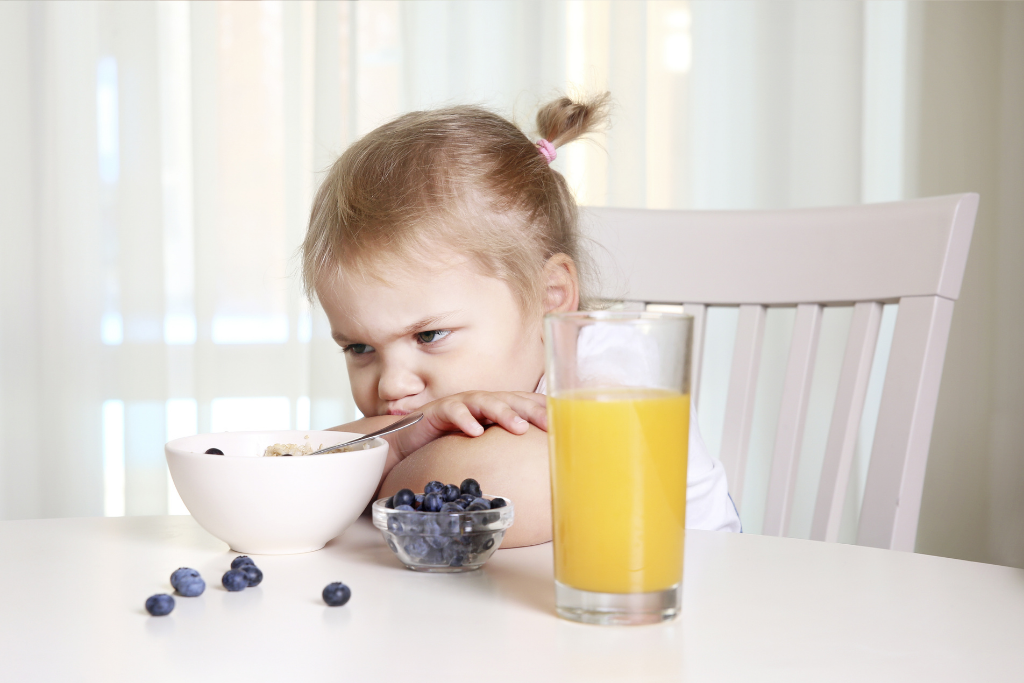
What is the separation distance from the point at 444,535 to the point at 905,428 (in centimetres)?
65

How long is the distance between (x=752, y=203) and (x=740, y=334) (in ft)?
3.46

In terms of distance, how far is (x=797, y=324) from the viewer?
1.14m

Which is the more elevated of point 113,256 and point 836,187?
point 836,187

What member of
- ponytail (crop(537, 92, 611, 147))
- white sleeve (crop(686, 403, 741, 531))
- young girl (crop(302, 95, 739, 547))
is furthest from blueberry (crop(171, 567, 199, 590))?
ponytail (crop(537, 92, 611, 147))

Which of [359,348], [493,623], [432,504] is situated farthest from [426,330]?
[493,623]

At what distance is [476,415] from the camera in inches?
30.8

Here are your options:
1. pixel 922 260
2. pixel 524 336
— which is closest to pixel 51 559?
pixel 524 336

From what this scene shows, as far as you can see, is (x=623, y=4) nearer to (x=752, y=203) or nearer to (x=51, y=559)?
(x=752, y=203)

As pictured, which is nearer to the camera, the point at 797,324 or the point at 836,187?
the point at 797,324

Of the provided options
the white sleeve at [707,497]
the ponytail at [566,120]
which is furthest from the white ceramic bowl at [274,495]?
the ponytail at [566,120]

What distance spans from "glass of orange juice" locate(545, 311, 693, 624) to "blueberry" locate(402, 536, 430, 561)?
14cm

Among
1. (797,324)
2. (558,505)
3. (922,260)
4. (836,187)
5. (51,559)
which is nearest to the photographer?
(558,505)

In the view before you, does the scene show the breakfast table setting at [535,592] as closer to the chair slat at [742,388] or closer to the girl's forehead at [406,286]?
the girl's forehead at [406,286]

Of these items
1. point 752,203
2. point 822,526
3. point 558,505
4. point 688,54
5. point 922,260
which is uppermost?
point 688,54
